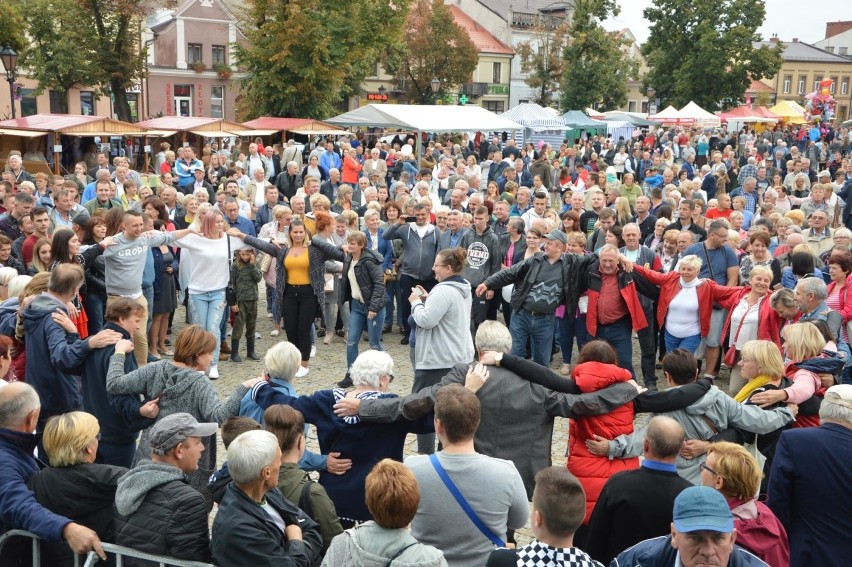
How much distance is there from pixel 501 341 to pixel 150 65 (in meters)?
51.1

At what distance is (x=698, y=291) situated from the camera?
26.3 feet

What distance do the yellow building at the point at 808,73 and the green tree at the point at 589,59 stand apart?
46.9 metres

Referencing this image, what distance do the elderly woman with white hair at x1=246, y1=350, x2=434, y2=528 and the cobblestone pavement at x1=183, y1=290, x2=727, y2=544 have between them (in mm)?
2512

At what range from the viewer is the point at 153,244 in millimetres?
8164

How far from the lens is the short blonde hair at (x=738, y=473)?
3.56 metres

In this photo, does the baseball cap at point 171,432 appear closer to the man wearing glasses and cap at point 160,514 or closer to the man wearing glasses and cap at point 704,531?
the man wearing glasses and cap at point 160,514

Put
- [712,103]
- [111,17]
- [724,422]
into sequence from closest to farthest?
[724,422] < [111,17] < [712,103]

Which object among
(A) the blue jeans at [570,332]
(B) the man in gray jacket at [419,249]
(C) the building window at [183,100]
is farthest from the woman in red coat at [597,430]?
(C) the building window at [183,100]

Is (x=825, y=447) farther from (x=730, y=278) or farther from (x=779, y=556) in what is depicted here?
(x=730, y=278)

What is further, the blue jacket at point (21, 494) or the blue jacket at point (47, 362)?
the blue jacket at point (47, 362)

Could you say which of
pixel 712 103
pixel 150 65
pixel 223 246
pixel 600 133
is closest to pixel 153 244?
pixel 223 246

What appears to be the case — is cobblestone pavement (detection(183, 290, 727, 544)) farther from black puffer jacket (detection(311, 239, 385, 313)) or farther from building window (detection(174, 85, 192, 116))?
building window (detection(174, 85, 192, 116))

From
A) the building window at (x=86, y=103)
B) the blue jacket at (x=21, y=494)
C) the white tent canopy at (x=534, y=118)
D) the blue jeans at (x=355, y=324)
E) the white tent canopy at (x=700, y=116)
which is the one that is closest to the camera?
the blue jacket at (x=21, y=494)

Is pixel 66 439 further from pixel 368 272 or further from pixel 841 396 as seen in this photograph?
pixel 368 272
